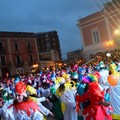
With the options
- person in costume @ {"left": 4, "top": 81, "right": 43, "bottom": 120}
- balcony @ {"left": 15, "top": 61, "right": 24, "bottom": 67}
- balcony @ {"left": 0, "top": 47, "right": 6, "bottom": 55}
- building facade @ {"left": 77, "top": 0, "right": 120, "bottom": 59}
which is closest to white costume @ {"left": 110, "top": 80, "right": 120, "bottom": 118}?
person in costume @ {"left": 4, "top": 81, "right": 43, "bottom": 120}

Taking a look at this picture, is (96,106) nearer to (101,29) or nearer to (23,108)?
(23,108)

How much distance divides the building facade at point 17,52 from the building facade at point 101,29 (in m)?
15.5

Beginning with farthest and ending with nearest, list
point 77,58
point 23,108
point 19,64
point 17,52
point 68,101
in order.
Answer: point 17,52 → point 19,64 → point 77,58 → point 68,101 → point 23,108

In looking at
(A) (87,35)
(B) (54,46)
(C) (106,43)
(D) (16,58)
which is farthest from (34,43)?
(B) (54,46)

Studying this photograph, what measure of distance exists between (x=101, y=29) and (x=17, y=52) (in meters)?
20.4

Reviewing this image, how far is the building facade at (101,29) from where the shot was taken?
136 feet

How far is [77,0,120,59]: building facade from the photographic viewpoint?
4131 centimetres

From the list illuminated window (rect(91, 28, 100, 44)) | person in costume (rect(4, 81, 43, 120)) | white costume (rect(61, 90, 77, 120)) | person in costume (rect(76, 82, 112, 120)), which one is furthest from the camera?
illuminated window (rect(91, 28, 100, 44))

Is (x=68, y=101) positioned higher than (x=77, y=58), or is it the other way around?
(x=77, y=58)

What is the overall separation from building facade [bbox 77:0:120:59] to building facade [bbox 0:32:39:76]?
15470 mm

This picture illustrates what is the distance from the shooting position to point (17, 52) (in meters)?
58.9

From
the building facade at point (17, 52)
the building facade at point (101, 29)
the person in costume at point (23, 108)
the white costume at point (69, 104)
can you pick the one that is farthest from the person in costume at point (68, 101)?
the building facade at point (17, 52)

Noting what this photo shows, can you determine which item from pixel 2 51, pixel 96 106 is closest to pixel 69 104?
pixel 96 106

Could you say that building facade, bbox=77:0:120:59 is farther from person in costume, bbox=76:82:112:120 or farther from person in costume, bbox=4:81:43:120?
person in costume, bbox=4:81:43:120
